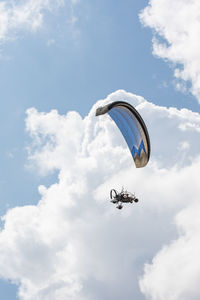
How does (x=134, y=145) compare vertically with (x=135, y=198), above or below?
above

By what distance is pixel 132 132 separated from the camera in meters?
54.3

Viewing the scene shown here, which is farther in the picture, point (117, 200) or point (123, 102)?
point (117, 200)

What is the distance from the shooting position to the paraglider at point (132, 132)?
1980 inches

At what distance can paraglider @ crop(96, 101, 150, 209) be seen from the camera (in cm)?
5028

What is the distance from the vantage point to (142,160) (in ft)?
178

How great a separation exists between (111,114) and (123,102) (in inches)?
238

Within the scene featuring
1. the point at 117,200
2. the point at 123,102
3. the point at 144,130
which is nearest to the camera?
the point at 123,102

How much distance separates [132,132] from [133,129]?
2.73 ft

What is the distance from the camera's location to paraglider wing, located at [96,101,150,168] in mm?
50094

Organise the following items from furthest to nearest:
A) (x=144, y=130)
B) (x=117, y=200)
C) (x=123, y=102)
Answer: (x=117, y=200) → (x=144, y=130) → (x=123, y=102)

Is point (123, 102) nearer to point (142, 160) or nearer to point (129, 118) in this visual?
point (129, 118)

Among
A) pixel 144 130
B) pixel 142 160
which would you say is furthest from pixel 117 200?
pixel 144 130

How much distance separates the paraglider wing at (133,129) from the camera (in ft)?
164

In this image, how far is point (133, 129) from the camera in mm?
53594
